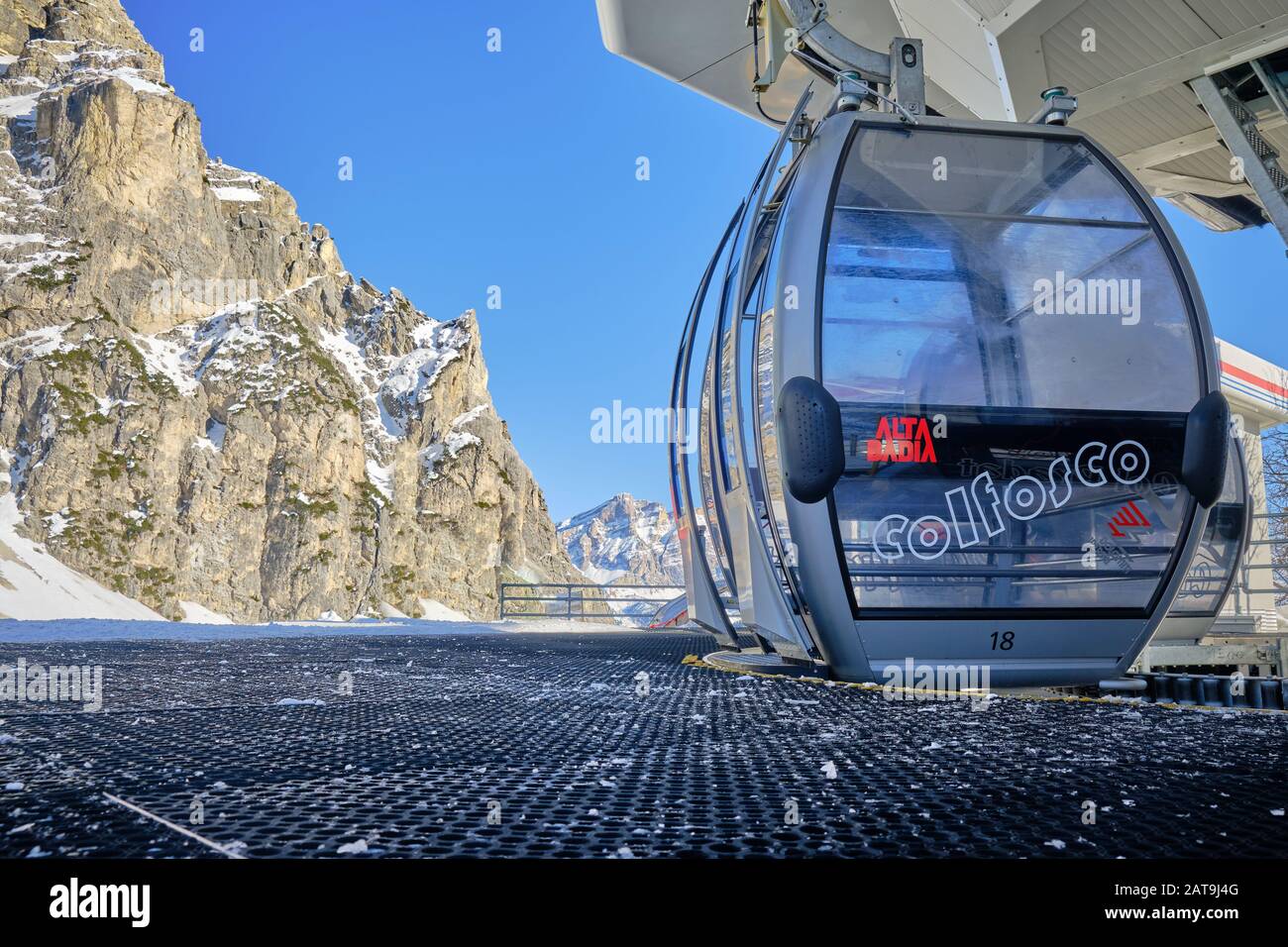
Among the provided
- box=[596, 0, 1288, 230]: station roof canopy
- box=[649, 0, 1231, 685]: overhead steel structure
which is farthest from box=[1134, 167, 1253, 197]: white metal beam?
box=[649, 0, 1231, 685]: overhead steel structure

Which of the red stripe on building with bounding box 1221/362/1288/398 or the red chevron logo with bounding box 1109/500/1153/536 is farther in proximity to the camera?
the red stripe on building with bounding box 1221/362/1288/398

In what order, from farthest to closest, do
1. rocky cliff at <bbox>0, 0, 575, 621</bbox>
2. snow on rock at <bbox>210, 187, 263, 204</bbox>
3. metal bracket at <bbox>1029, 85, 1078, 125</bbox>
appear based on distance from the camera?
snow on rock at <bbox>210, 187, 263, 204</bbox>, rocky cliff at <bbox>0, 0, 575, 621</bbox>, metal bracket at <bbox>1029, 85, 1078, 125</bbox>

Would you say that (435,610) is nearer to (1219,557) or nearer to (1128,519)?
(1219,557)

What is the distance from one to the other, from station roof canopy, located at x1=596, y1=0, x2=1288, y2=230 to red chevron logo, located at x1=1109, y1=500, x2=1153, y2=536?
14.3ft

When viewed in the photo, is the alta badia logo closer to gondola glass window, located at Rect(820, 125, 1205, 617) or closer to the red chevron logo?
gondola glass window, located at Rect(820, 125, 1205, 617)

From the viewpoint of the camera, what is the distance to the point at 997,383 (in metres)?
3.95

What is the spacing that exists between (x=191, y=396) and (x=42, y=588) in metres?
27.0

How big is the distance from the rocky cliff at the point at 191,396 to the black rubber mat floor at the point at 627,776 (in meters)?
65.1

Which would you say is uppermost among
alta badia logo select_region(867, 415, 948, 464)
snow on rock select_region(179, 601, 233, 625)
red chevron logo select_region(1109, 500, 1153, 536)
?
alta badia logo select_region(867, 415, 948, 464)
